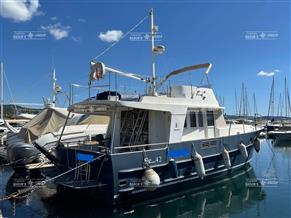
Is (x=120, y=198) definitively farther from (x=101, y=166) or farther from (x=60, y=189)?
(x=60, y=189)

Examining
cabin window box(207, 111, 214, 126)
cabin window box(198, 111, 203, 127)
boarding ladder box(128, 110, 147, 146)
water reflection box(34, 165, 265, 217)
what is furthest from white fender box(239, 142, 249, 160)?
boarding ladder box(128, 110, 147, 146)

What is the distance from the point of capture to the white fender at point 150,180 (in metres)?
8.88

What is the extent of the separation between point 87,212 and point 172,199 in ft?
9.54

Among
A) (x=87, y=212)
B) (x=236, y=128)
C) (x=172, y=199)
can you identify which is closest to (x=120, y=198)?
(x=87, y=212)

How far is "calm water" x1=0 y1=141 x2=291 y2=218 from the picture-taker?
350 inches

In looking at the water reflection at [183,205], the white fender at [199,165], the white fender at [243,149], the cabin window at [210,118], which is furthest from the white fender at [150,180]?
the white fender at [243,149]

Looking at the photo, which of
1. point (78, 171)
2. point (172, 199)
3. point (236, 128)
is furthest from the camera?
point (236, 128)

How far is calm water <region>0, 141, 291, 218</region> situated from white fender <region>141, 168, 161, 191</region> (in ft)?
2.59

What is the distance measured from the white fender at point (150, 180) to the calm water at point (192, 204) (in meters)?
0.79

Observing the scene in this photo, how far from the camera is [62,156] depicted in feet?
33.8

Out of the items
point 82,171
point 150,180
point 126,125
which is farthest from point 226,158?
point 82,171

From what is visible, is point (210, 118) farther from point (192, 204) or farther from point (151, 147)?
point (192, 204)

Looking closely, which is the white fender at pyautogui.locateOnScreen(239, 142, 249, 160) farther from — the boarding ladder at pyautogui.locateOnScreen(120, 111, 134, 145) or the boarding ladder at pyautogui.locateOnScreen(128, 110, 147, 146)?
the boarding ladder at pyautogui.locateOnScreen(120, 111, 134, 145)

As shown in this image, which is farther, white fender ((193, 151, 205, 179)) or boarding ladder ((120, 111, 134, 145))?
boarding ladder ((120, 111, 134, 145))
